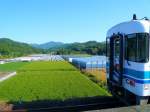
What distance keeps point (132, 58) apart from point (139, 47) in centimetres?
62

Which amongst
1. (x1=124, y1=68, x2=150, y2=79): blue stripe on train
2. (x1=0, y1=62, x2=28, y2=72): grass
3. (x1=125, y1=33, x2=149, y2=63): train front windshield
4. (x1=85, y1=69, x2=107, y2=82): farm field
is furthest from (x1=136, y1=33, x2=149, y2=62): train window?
(x1=0, y1=62, x2=28, y2=72): grass

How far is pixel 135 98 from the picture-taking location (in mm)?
10117

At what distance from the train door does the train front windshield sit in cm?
85

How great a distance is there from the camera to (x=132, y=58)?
32.8ft

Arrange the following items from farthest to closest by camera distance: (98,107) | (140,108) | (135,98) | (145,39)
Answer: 1. (98,107)
2. (135,98)
3. (145,39)
4. (140,108)

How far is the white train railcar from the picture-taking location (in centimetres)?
931

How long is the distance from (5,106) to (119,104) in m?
4.51

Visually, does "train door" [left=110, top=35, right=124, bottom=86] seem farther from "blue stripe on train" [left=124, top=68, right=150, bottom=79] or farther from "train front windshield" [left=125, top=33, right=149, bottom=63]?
"blue stripe on train" [left=124, top=68, right=150, bottom=79]

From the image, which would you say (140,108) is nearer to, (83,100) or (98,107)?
(98,107)

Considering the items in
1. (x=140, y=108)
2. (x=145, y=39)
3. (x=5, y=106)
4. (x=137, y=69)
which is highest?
(x=145, y=39)

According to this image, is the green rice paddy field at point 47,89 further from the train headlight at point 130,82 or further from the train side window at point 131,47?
the train side window at point 131,47

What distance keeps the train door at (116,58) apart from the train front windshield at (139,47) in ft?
2.80

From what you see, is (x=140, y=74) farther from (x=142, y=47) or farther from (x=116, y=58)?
(x=116, y=58)

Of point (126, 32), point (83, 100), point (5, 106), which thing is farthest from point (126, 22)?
point (5, 106)
